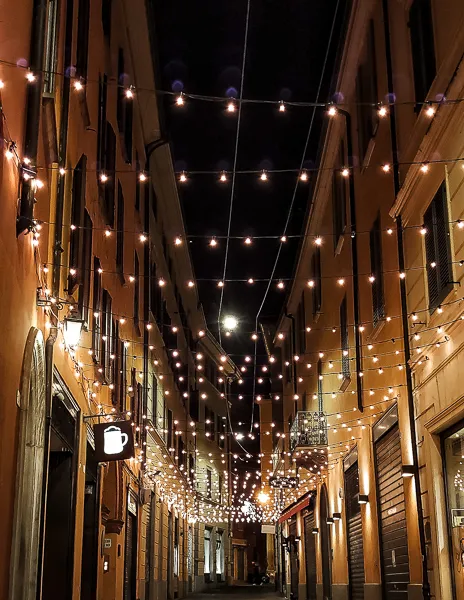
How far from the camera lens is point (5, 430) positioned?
647 cm

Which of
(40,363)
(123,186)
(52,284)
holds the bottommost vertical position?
(40,363)

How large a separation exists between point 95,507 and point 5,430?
7090mm

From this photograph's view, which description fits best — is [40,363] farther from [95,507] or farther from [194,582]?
[194,582]

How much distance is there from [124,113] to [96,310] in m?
5.56

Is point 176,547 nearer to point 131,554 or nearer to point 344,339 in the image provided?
point 131,554

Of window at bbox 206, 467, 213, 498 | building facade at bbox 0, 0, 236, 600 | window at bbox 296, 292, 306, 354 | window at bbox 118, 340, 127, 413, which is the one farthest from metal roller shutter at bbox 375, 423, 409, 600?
window at bbox 206, 467, 213, 498

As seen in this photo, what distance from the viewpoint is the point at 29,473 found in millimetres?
7336

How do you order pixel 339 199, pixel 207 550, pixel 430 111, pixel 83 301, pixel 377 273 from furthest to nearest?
1. pixel 207 550
2. pixel 339 199
3. pixel 377 273
4. pixel 83 301
5. pixel 430 111

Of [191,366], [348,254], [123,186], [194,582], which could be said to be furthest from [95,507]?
[194,582]

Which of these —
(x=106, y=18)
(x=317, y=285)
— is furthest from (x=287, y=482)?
(x=106, y=18)

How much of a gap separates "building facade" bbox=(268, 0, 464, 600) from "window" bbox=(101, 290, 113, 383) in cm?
408

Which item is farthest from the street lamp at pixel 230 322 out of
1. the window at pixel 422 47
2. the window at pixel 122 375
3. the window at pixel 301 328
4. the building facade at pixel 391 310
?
the window at pixel 422 47

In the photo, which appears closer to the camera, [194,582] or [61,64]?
[61,64]

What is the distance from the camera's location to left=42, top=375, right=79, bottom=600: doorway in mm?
10102
